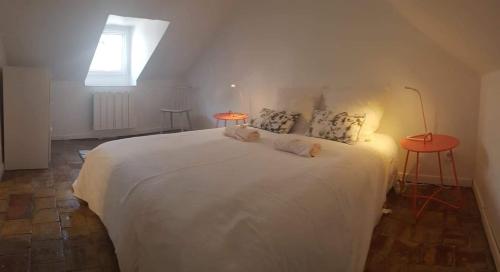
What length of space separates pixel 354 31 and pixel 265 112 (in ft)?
3.90

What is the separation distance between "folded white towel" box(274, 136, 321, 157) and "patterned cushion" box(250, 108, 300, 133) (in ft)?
2.59

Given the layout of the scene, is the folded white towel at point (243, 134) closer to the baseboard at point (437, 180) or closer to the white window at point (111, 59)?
the baseboard at point (437, 180)

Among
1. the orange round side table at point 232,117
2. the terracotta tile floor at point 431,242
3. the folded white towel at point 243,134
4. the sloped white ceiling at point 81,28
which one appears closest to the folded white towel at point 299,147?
the folded white towel at point 243,134

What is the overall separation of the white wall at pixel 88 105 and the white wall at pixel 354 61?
1241mm

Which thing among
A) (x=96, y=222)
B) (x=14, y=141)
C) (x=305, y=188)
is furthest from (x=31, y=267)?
(x=14, y=141)

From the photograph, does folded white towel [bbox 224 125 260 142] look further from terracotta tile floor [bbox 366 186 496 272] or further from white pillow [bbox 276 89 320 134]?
terracotta tile floor [bbox 366 186 496 272]

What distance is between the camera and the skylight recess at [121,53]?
512 cm

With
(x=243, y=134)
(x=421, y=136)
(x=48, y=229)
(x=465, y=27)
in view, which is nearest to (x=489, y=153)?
(x=421, y=136)

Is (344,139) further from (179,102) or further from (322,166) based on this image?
(179,102)

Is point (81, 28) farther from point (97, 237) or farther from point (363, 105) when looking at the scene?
point (363, 105)

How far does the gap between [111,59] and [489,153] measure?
4.74 m

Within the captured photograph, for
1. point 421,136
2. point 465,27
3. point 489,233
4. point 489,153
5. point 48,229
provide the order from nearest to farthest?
point 465,27 → point 489,233 → point 48,229 → point 489,153 → point 421,136

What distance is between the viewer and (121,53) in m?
5.44

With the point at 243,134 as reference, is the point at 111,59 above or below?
above
